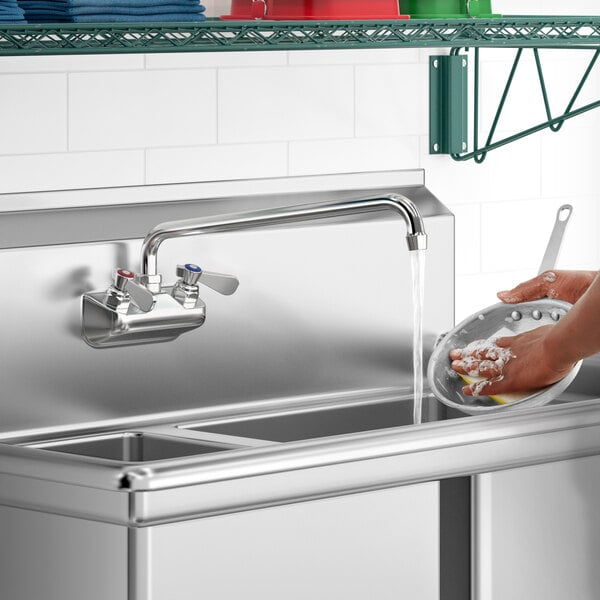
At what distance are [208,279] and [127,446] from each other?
0.25 m

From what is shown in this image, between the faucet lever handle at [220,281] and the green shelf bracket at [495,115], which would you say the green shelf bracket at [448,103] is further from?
the faucet lever handle at [220,281]

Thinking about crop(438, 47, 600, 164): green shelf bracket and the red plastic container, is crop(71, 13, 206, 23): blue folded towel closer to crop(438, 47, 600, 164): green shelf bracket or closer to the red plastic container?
the red plastic container

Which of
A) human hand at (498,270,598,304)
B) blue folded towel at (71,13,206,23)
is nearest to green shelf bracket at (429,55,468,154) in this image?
human hand at (498,270,598,304)

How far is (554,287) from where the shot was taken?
1867 millimetres

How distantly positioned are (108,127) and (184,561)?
685 millimetres

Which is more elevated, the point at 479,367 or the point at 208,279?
the point at 208,279

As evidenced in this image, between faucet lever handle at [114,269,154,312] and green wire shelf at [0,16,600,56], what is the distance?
28 centimetres

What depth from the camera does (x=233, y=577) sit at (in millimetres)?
1379

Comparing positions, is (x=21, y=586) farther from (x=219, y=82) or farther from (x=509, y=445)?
(x=219, y=82)

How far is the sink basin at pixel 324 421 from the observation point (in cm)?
186

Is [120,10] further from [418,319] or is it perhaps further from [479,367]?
[479,367]

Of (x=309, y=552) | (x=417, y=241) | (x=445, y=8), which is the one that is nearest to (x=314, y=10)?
(x=445, y=8)

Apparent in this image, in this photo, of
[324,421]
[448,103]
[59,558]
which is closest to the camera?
[59,558]

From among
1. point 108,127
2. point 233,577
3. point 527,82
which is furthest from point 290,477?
point 527,82
